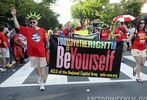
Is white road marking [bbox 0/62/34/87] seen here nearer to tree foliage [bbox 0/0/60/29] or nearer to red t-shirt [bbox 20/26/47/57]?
red t-shirt [bbox 20/26/47/57]

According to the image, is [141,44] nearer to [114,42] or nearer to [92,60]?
[114,42]

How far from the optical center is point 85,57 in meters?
9.77

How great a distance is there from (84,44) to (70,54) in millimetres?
465

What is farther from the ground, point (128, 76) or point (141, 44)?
point (141, 44)

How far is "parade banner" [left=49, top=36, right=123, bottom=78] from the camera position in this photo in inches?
381

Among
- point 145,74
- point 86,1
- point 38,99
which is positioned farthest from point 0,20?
point 86,1

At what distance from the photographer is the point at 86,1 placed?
8125 centimetres

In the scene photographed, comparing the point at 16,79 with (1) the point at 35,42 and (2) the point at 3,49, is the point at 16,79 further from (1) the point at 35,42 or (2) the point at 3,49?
(1) the point at 35,42

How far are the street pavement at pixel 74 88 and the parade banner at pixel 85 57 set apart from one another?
0.40 metres

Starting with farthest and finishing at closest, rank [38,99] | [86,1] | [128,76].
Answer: [86,1] → [128,76] → [38,99]

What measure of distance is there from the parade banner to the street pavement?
40 cm

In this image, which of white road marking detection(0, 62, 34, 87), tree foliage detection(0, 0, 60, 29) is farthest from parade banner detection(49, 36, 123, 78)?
tree foliage detection(0, 0, 60, 29)

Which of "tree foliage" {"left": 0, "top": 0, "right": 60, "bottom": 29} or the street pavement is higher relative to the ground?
"tree foliage" {"left": 0, "top": 0, "right": 60, "bottom": 29}

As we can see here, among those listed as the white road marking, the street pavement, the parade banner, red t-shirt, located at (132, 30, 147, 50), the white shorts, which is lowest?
the white road marking
